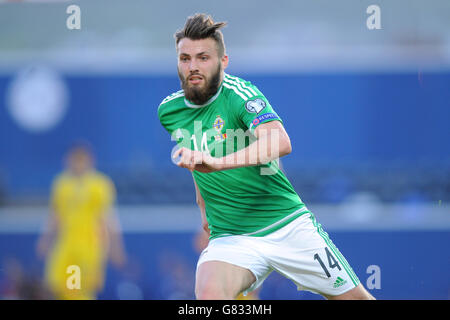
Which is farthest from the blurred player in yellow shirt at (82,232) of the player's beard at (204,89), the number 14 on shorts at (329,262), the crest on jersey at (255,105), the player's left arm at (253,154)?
the player's left arm at (253,154)

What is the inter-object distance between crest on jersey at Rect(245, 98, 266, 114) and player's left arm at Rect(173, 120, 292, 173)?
0.37 feet

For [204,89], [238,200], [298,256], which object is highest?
[204,89]

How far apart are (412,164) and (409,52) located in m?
1.62

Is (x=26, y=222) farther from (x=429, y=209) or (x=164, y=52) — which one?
(x=429, y=209)

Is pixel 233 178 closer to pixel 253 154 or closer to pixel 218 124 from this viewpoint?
pixel 218 124

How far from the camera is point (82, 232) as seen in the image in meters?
8.17

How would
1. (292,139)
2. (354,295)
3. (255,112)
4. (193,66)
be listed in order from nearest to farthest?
1. (255,112)
2. (193,66)
3. (354,295)
4. (292,139)

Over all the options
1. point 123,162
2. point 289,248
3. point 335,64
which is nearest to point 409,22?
point 335,64

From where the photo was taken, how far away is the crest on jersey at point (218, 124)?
402 cm

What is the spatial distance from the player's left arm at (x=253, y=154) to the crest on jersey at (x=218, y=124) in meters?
0.33

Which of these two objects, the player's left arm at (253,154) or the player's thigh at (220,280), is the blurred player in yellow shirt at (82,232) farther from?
the player's left arm at (253,154)

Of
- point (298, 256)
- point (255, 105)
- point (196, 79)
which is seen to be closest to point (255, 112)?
point (255, 105)

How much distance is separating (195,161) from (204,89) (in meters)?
0.84
